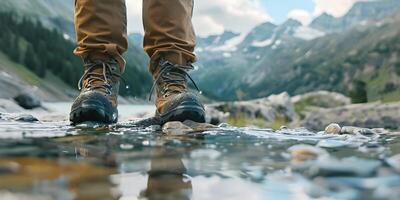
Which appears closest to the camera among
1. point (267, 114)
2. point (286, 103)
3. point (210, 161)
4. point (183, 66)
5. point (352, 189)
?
point (352, 189)

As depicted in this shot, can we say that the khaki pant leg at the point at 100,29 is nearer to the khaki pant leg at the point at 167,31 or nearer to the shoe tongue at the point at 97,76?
the shoe tongue at the point at 97,76

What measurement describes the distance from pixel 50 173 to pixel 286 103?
74.6ft

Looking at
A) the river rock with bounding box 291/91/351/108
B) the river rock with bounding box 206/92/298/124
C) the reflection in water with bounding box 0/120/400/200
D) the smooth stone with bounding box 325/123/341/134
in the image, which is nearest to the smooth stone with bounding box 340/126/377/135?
the smooth stone with bounding box 325/123/341/134

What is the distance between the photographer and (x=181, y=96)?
402 centimetres

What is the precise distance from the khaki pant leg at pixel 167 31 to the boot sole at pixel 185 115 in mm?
643

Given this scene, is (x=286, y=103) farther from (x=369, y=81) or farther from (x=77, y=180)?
(x=369, y=81)

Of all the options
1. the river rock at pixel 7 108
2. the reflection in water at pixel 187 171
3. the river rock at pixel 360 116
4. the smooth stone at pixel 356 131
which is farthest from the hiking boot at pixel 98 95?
the river rock at pixel 360 116

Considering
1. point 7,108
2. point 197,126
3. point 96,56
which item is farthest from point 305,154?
point 7,108

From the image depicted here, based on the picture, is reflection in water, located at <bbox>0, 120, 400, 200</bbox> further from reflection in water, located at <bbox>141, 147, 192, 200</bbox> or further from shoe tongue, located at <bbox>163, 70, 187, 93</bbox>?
shoe tongue, located at <bbox>163, 70, 187, 93</bbox>

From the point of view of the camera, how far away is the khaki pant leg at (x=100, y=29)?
443 cm

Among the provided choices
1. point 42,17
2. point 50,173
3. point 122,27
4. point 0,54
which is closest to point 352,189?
point 50,173

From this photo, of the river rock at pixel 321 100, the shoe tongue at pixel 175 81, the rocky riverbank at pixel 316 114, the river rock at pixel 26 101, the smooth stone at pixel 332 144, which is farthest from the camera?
the river rock at pixel 321 100

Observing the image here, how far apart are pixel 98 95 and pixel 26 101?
624 inches

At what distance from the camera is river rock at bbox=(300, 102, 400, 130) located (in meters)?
22.9
